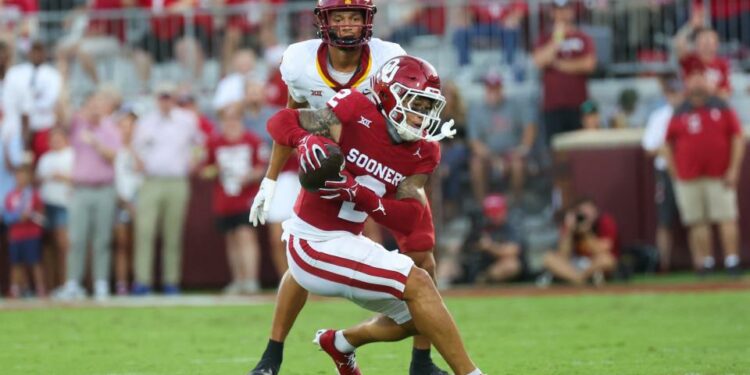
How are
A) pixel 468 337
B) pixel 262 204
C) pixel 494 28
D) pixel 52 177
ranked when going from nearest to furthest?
pixel 262 204
pixel 468 337
pixel 52 177
pixel 494 28

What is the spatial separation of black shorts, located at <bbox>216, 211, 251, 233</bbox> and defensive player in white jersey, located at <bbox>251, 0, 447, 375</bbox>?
21.7ft

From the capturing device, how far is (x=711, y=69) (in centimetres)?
1445

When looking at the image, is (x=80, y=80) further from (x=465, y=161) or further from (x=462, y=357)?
(x=462, y=357)

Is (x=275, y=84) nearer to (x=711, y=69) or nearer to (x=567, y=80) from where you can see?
(x=567, y=80)

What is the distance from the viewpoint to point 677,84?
48.0 feet

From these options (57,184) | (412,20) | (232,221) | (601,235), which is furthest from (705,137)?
(57,184)

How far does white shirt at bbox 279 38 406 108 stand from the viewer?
7211 millimetres

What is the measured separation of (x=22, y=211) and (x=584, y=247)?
5692mm

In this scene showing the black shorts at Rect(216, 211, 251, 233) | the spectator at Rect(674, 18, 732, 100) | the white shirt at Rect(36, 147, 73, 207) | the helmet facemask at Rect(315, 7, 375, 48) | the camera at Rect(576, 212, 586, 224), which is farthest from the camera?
the white shirt at Rect(36, 147, 73, 207)

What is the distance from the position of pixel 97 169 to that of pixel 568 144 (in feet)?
16.3

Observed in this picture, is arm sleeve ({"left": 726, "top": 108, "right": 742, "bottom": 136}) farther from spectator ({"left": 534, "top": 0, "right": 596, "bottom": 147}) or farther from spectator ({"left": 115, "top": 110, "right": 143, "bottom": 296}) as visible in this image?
spectator ({"left": 115, "top": 110, "right": 143, "bottom": 296})

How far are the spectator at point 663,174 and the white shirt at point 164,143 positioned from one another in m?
4.88

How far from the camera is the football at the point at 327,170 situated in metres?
5.94

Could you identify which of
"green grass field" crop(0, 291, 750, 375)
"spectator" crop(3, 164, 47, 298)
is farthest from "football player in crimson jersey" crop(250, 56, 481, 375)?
"spectator" crop(3, 164, 47, 298)
